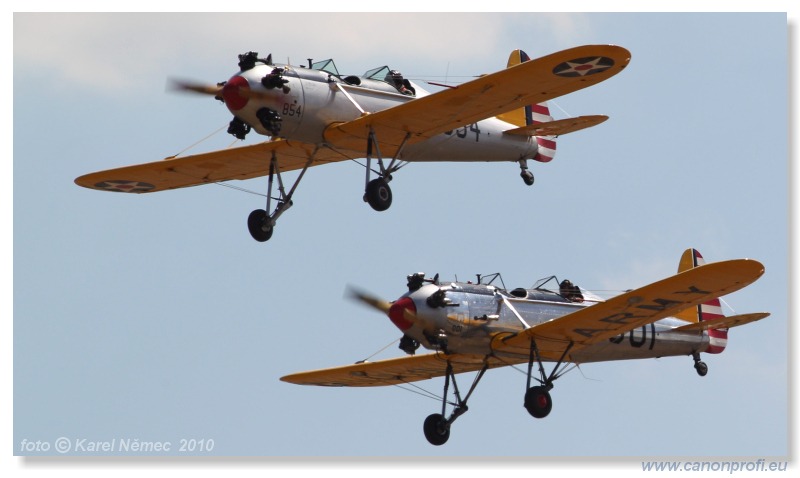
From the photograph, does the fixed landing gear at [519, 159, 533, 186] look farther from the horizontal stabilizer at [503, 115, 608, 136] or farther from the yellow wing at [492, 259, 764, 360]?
the yellow wing at [492, 259, 764, 360]

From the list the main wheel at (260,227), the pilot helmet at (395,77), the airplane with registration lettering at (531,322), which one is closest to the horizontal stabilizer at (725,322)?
the airplane with registration lettering at (531,322)

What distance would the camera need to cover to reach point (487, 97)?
29000 mm

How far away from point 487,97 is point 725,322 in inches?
227

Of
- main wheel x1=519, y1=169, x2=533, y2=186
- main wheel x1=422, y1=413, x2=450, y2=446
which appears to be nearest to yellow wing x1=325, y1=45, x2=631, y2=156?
main wheel x1=519, y1=169, x2=533, y2=186

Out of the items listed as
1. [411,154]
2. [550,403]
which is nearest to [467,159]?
[411,154]

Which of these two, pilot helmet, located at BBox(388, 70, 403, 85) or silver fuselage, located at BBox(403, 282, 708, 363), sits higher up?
pilot helmet, located at BBox(388, 70, 403, 85)

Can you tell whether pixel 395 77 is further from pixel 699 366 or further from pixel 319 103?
pixel 699 366

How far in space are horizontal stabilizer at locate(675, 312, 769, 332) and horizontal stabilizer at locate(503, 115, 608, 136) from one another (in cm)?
366

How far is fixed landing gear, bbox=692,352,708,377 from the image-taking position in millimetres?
33281

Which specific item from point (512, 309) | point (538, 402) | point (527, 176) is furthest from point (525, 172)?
point (538, 402)

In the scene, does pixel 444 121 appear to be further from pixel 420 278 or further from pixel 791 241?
pixel 791 241

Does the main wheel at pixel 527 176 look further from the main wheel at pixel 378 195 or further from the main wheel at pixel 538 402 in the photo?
the main wheel at pixel 538 402

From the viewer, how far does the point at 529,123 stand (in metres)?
34.0

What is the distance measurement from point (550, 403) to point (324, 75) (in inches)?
232
